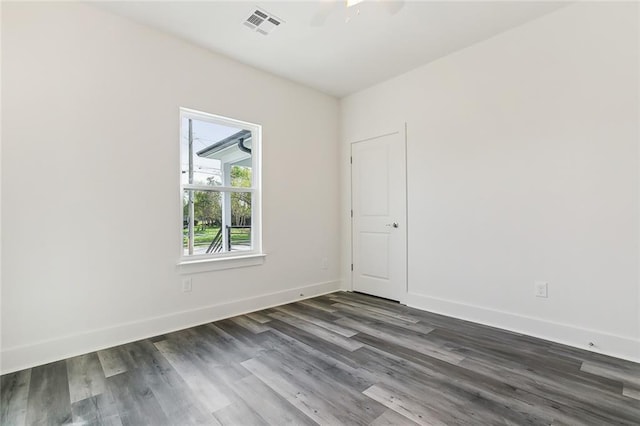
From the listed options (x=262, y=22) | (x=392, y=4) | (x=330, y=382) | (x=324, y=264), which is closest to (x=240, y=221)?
(x=324, y=264)

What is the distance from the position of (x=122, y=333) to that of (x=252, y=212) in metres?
1.73

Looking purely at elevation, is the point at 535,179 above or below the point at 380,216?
above

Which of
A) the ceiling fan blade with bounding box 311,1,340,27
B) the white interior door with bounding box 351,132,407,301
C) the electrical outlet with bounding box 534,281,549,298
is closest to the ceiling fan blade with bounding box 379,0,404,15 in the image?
the ceiling fan blade with bounding box 311,1,340,27

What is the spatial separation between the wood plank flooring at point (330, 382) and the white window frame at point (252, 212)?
67 centimetres

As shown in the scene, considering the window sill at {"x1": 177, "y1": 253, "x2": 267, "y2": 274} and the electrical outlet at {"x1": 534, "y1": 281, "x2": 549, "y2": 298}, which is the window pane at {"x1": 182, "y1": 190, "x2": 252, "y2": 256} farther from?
the electrical outlet at {"x1": 534, "y1": 281, "x2": 549, "y2": 298}

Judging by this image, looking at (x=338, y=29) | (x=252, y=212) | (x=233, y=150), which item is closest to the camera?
A: (x=338, y=29)

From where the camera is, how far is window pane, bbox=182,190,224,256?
10.4 ft

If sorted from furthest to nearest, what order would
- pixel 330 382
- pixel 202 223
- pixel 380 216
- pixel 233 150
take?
pixel 380 216 < pixel 233 150 < pixel 202 223 < pixel 330 382

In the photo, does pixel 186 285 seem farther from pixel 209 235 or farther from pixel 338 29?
pixel 338 29

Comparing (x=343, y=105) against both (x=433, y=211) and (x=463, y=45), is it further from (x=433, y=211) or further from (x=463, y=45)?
(x=433, y=211)

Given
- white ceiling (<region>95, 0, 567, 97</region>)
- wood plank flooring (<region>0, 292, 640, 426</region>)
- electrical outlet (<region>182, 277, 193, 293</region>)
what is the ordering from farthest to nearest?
electrical outlet (<region>182, 277, 193, 293</region>) → white ceiling (<region>95, 0, 567, 97</region>) → wood plank flooring (<region>0, 292, 640, 426</region>)

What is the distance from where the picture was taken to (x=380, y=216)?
407cm

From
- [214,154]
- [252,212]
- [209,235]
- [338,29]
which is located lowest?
[209,235]

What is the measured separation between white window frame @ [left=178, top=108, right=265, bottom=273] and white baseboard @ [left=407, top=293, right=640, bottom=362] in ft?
6.55
